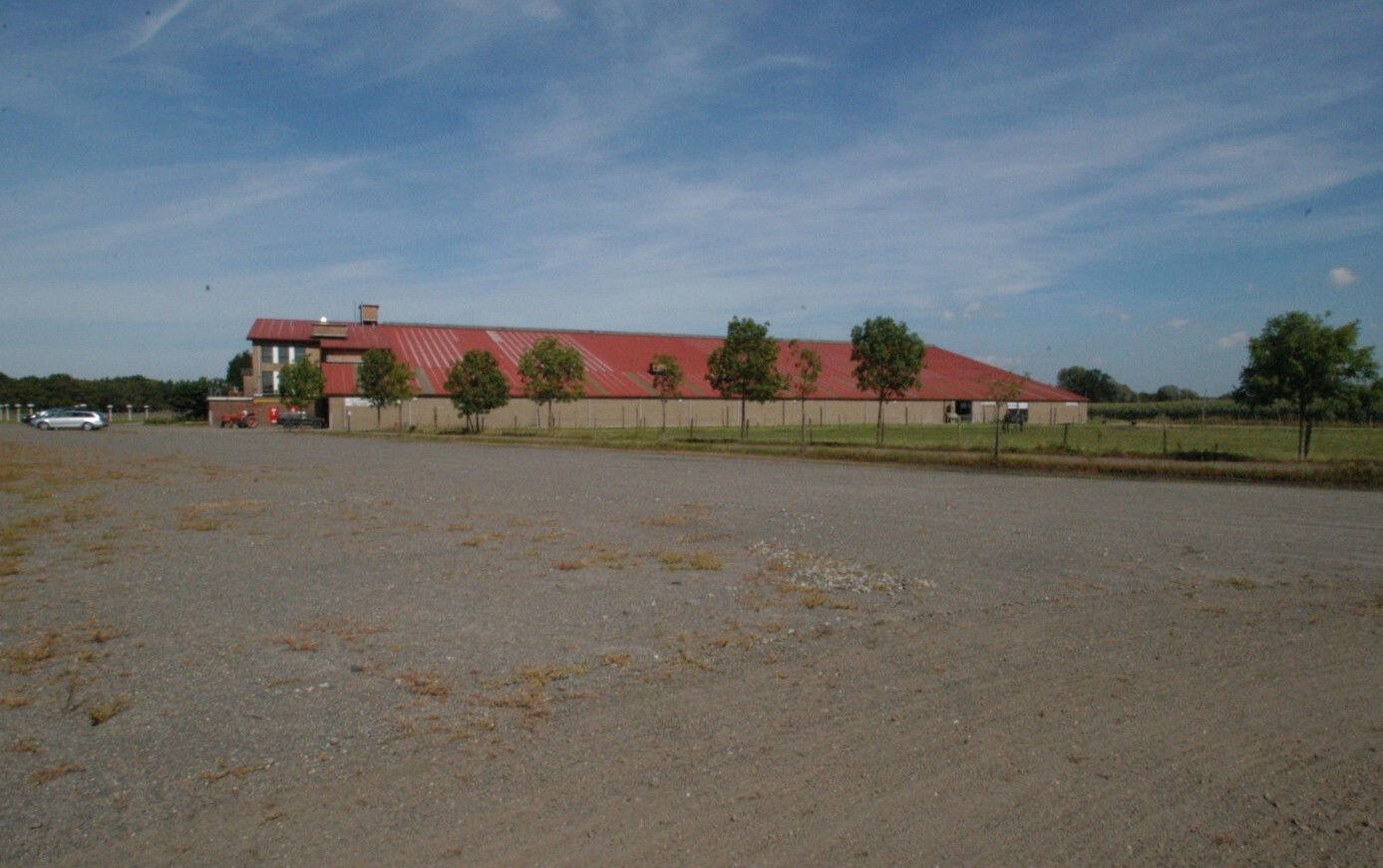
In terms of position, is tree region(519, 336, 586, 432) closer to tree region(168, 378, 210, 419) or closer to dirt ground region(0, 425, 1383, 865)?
dirt ground region(0, 425, 1383, 865)

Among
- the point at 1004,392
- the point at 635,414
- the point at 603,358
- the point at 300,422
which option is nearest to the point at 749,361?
the point at 635,414

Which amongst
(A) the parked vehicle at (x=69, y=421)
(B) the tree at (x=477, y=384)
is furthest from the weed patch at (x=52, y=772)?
(A) the parked vehicle at (x=69, y=421)

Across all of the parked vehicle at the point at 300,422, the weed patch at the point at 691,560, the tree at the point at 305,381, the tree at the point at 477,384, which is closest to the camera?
the weed patch at the point at 691,560

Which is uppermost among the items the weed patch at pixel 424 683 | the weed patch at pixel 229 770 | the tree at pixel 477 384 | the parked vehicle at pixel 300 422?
the tree at pixel 477 384

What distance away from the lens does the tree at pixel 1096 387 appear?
481ft

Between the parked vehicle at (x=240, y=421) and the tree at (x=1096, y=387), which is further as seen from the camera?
the tree at (x=1096, y=387)

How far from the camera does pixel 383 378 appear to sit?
56.3 metres

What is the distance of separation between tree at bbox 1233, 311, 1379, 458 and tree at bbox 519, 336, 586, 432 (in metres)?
35.3

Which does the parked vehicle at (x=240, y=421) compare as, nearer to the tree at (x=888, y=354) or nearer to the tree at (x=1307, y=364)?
the tree at (x=888, y=354)

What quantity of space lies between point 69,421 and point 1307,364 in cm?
6856

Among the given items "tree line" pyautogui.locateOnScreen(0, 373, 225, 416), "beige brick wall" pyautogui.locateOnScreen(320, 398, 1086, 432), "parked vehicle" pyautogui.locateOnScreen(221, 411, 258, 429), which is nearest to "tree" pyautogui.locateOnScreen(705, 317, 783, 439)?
"beige brick wall" pyautogui.locateOnScreen(320, 398, 1086, 432)

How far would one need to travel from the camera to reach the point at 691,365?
75.7 metres

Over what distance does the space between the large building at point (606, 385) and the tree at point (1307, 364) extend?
32578mm

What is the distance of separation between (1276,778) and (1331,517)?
13239mm
